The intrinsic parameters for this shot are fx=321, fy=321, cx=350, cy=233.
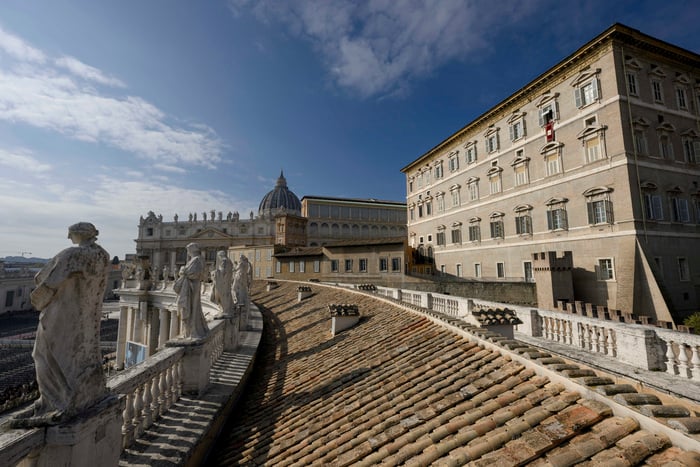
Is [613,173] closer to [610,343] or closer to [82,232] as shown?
[610,343]

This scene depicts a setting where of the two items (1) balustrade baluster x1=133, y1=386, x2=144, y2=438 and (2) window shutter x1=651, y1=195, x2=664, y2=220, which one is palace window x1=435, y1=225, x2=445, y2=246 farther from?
(1) balustrade baluster x1=133, y1=386, x2=144, y2=438

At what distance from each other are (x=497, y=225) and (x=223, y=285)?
26810mm

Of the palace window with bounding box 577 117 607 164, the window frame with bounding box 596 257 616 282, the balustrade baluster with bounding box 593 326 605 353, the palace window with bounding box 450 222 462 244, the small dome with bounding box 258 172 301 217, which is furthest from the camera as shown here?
the small dome with bounding box 258 172 301 217

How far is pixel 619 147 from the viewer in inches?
808

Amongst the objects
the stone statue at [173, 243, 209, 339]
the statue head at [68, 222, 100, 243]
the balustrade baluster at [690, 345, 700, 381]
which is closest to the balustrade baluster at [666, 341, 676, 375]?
the balustrade baluster at [690, 345, 700, 381]

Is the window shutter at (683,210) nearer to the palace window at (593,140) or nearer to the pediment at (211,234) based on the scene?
the palace window at (593,140)

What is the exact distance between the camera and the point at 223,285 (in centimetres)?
999

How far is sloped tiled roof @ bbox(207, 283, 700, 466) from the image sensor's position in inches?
113

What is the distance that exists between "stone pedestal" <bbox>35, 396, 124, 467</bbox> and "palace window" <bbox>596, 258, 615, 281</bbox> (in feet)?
84.8

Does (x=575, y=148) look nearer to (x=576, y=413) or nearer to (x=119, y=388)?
(x=576, y=413)

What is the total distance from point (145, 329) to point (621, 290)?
34.9 metres

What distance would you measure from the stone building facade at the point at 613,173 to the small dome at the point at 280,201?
85348 mm

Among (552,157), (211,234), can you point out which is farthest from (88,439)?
(211,234)

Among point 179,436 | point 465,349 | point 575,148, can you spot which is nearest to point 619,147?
point 575,148
